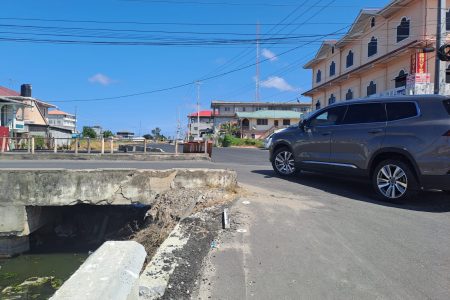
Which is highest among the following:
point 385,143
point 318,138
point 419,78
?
point 419,78

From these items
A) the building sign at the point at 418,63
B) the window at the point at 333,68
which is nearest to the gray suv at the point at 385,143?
the building sign at the point at 418,63

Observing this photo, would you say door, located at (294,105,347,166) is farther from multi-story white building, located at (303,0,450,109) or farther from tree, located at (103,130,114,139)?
tree, located at (103,130,114,139)

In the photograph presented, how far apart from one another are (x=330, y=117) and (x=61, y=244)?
826 cm

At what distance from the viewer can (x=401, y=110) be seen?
26.0ft

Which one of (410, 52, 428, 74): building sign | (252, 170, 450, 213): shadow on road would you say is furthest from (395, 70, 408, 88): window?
(252, 170, 450, 213): shadow on road

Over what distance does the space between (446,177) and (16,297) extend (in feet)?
26.1

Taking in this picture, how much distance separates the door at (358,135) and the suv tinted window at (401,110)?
5.3 inches

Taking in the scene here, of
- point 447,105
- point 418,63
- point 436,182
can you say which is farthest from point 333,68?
point 436,182

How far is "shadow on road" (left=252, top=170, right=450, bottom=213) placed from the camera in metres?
7.70

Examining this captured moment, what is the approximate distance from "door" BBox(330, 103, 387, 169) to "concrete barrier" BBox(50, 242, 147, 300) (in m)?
6.33

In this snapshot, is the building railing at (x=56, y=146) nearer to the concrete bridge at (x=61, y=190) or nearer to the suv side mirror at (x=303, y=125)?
the concrete bridge at (x=61, y=190)

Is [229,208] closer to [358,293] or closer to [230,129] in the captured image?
[358,293]

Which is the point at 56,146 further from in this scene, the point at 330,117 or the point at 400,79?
the point at 400,79

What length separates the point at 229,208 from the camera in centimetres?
758
